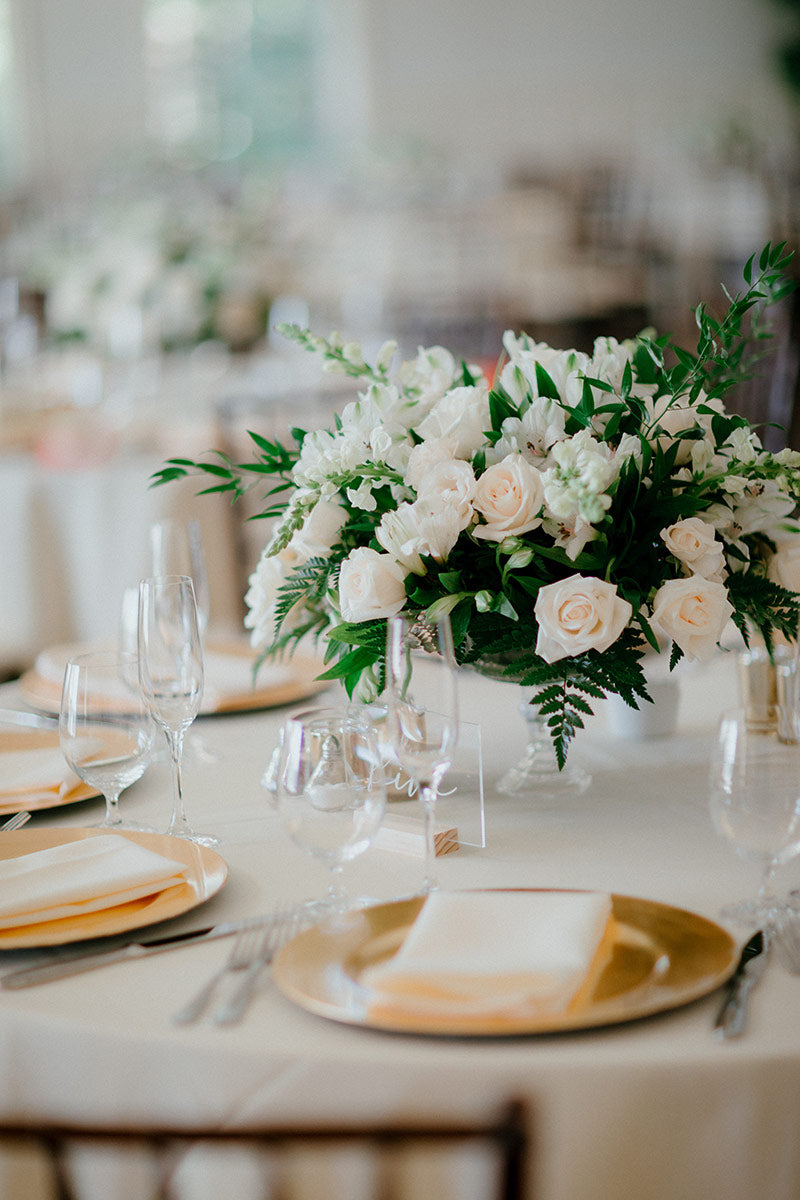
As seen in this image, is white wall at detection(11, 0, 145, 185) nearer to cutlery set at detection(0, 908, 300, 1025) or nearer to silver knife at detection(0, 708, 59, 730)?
silver knife at detection(0, 708, 59, 730)

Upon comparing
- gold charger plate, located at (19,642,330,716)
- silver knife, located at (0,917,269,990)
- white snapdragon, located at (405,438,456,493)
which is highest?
white snapdragon, located at (405,438,456,493)

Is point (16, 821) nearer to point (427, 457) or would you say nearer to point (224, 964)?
point (224, 964)

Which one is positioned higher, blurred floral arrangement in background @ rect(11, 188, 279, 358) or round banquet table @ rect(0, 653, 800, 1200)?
blurred floral arrangement in background @ rect(11, 188, 279, 358)

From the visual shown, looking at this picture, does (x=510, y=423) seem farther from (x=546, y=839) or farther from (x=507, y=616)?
(x=546, y=839)

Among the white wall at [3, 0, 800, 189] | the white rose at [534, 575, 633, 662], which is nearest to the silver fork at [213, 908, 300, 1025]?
the white rose at [534, 575, 633, 662]

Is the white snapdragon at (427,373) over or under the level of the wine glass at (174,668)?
over

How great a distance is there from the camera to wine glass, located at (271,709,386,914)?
2.94 feet

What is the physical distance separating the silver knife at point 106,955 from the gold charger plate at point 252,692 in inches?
24.2

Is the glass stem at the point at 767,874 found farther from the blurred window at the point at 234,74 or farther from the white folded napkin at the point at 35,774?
the blurred window at the point at 234,74

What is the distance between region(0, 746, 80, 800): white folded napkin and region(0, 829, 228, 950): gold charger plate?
0.13m

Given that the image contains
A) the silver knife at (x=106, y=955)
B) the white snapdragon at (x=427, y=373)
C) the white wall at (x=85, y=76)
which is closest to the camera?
the silver knife at (x=106, y=955)

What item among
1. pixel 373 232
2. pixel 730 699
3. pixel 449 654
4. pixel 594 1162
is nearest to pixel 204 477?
pixel 730 699

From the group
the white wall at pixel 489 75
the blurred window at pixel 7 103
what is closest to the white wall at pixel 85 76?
the white wall at pixel 489 75

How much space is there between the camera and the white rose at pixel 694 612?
3.65 ft
